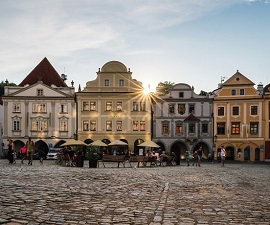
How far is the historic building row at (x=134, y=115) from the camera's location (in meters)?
58.1

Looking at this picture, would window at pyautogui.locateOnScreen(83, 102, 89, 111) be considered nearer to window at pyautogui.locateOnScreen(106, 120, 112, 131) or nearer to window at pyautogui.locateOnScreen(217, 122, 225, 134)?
window at pyautogui.locateOnScreen(106, 120, 112, 131)

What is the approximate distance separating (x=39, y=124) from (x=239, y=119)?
27751 millimetres

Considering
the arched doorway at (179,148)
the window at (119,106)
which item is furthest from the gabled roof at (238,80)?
the window at (119,106)

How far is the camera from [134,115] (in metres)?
58.5

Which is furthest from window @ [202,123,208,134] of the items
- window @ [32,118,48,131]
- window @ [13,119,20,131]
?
window @ [13,119,20,131]

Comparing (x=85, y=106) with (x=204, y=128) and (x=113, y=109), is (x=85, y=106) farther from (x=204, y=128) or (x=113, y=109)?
(x=204, y=128)

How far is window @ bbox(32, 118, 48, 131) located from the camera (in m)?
58.2

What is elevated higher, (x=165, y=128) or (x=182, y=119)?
(x=182, y=119)

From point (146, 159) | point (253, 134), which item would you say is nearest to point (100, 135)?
point (253, 134)

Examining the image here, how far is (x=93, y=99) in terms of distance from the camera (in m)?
58.6

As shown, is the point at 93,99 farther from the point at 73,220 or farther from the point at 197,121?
the point at 73,220

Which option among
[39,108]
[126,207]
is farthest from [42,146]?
[126,207]

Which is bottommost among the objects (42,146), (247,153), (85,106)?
(247,153)

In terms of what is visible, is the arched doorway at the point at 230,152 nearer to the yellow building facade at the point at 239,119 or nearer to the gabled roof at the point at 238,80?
the yellow building facade at the point at 239,119
